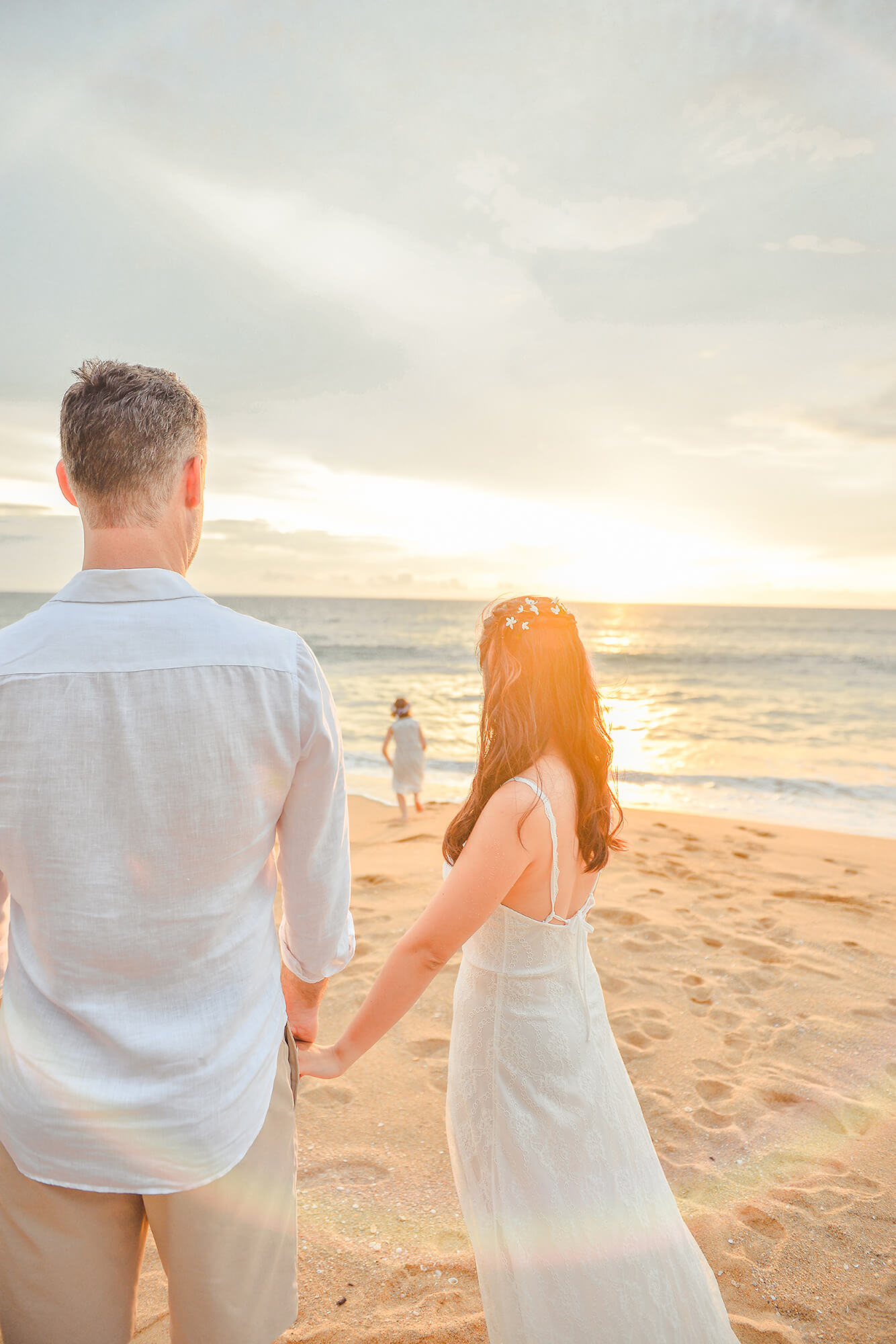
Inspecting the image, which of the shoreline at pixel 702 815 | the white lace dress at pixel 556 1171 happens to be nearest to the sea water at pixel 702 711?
the shoreline at pixel 702 815

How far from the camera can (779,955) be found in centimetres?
493

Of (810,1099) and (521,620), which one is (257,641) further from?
(810,1099)

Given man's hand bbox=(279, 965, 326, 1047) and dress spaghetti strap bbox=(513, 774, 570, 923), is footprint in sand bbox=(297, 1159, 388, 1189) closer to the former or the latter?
man's hand bbox=(279, 965, 326, 1047)

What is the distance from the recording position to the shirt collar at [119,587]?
124 centimetres

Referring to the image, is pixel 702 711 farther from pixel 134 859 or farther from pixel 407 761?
A: pixel 134 859

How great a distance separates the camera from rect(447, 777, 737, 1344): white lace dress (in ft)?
5.69

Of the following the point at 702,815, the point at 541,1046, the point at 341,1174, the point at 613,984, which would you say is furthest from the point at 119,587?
the point at 702,815

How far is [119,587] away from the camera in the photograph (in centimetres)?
125

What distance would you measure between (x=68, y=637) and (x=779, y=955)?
5020 mm

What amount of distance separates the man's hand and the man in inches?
7.8

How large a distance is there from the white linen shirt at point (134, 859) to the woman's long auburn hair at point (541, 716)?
0.61 m

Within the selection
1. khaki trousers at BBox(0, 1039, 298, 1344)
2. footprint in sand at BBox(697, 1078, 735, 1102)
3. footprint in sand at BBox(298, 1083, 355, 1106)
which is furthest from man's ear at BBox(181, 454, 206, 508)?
footprint in sand at BBox(697, 1078, 735, 1102)

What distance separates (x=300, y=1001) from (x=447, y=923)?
350 mm

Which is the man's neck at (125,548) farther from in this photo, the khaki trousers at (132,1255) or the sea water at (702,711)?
the sea water at (702,711)
